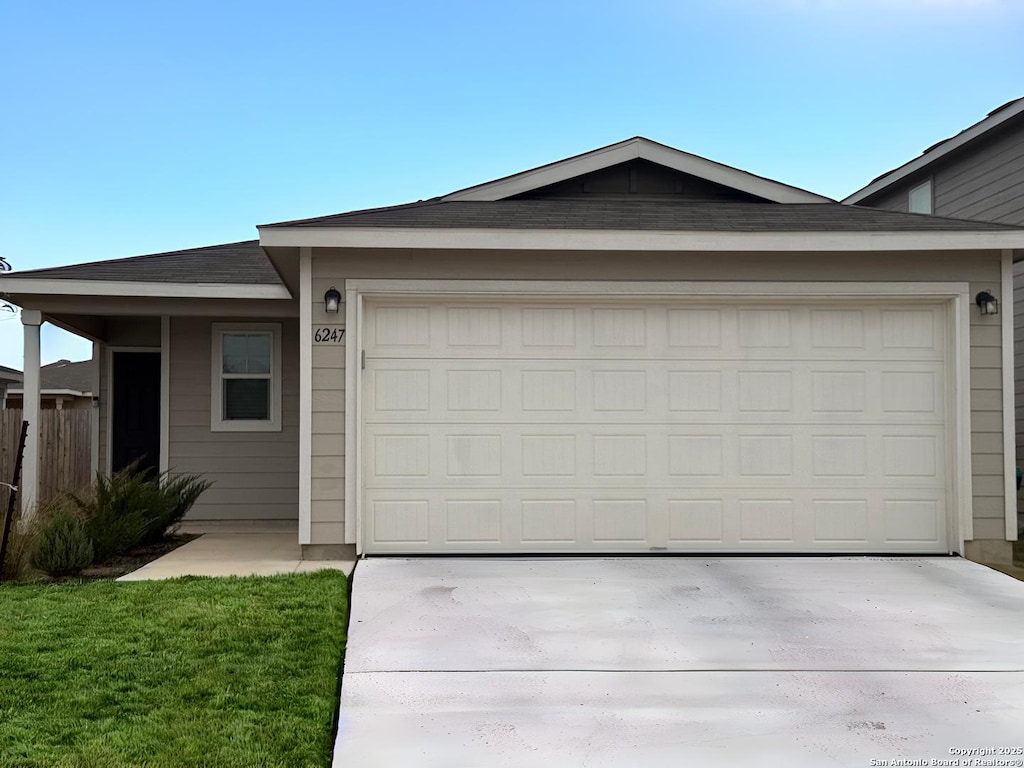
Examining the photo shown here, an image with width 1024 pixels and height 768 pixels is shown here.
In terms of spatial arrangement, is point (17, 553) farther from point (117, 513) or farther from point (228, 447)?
point (228, 447)

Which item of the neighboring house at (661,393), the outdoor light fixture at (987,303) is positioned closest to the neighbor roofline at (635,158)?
the neighboring house at (661,393)

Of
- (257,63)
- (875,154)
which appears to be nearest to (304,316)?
(257,63)

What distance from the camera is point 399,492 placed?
7.18m

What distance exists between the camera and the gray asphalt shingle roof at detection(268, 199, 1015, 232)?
280 inches

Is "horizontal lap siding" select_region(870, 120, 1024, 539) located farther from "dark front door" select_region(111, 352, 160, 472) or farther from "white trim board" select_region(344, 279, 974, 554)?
"dark front door" select_region(111, 352, 160, 472)

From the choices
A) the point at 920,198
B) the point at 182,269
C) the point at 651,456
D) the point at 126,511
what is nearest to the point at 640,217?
the point at 651,456

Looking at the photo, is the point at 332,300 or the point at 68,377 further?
the point at 68,377

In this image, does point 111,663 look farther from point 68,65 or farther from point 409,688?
point 68,65

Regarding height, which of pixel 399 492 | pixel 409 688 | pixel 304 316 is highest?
pixel 304 316

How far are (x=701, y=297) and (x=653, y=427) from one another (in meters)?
1.22

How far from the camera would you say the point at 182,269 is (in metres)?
9.42

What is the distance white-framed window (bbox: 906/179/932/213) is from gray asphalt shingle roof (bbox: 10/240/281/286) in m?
9.75

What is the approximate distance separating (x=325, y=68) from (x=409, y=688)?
15931 mm

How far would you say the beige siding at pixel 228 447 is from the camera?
32.8 ft
